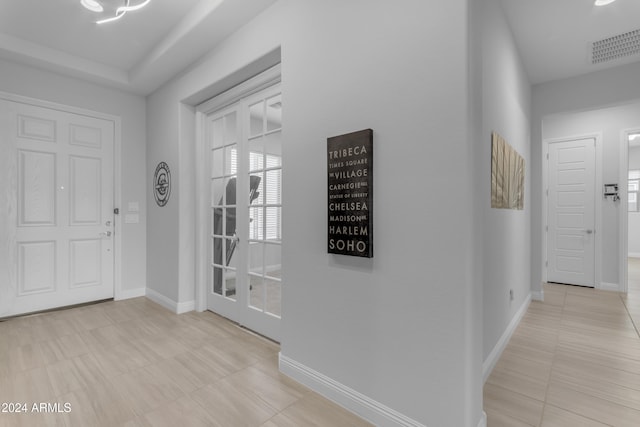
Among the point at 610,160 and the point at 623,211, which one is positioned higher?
the point at 610,160

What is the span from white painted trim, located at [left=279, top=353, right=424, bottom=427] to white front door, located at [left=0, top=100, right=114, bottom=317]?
3.08 metres

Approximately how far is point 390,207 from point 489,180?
38.5 inches

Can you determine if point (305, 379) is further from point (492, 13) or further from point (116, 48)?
point (116, 48)

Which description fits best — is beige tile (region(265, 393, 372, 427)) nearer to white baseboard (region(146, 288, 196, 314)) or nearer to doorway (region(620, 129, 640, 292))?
white baseboard (region(146, 288, 196, 314))

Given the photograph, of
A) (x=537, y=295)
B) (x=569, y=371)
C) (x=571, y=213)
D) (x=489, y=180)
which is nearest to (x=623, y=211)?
(x=571, y=213)

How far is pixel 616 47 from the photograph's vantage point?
120 inches

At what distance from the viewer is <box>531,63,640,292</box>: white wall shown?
3377 mm

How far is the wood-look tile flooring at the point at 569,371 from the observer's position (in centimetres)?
169

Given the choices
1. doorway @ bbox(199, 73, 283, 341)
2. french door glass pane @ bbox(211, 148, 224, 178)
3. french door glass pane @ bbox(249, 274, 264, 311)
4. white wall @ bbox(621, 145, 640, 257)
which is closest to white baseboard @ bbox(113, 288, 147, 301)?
doorway @ bbox(199, 73, 283, 341)

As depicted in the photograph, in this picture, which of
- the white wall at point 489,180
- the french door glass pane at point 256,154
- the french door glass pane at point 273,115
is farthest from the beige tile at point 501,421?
the french door glass pane at point 273,115

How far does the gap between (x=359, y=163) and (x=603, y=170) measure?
468 cm

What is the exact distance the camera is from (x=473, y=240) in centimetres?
137

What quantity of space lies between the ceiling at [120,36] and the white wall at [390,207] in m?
0.64

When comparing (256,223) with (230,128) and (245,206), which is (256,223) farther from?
(230,128)
